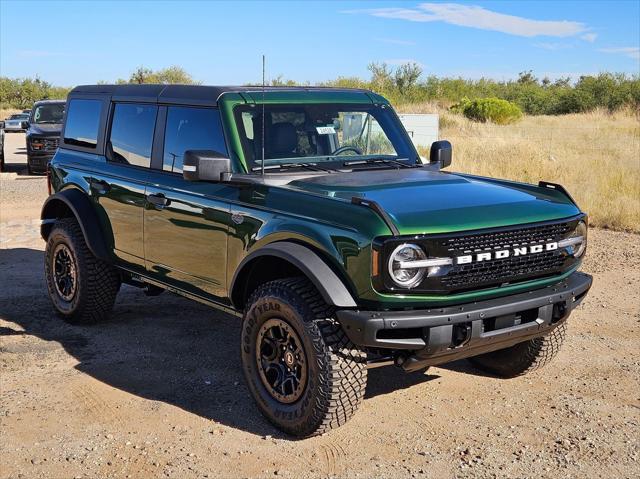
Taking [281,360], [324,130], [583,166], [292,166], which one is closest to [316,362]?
[281,360]

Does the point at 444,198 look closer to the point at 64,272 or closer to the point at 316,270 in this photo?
the point at 316,270

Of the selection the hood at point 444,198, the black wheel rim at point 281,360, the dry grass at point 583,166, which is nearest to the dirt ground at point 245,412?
the black wheel rim at point 281,360

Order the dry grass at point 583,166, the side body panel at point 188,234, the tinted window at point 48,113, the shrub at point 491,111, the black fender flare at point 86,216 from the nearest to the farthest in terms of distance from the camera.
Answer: the side body panel at point 188,234
the black fender flare at point 86,216
the dry grass at point 583,166
the tinted window at point 48,113
the shrub at point 491,111

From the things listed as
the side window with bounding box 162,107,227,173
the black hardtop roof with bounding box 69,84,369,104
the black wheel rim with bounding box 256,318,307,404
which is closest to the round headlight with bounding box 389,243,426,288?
the black wheel rim with bounding box 256,318,307,404

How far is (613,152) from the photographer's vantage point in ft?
65.1

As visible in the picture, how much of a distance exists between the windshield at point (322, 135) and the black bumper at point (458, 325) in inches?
60.2

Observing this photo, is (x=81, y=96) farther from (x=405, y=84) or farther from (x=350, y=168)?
(x=405, y=84)

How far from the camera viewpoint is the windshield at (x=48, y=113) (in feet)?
65.7

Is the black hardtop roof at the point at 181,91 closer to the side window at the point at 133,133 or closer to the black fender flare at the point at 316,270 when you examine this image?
the side window at the point at 133,133

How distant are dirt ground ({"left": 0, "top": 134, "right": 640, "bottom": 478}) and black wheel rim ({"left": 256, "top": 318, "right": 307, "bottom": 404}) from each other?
0.27m

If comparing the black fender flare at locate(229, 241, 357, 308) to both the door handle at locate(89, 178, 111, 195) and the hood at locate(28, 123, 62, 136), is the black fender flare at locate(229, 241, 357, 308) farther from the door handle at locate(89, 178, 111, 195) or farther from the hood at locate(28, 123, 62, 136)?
the hood at locate(28, 123, 62, 136)

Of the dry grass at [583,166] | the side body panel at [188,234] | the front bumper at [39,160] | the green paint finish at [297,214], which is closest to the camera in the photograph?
the green paint finish at [297,214]

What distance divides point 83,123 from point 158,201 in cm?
171

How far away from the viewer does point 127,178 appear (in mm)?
5902
